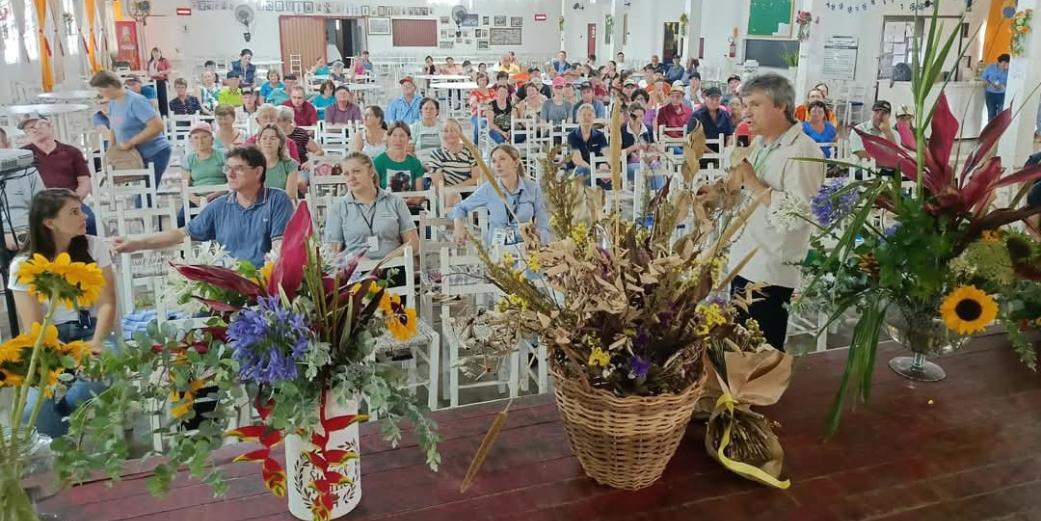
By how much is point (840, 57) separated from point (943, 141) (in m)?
12.9

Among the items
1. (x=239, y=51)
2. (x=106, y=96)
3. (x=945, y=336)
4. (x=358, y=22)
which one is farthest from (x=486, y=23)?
(x=945, y=336)

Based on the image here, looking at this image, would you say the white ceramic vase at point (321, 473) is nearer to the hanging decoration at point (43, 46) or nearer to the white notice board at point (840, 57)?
the hanging decoration at point (43, 46)

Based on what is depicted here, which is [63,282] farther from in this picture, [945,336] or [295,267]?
A: [945,336]

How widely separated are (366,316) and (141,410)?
344mm

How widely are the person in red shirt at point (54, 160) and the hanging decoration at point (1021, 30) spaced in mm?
7604

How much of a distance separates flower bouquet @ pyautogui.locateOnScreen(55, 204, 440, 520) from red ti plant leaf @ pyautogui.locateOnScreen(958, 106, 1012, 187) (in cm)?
115

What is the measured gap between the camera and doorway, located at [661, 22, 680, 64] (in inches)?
725

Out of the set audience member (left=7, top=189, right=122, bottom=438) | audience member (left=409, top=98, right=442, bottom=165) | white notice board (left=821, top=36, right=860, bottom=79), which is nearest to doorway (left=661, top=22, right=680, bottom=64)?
white notice board (left=821, top=36, right=860, bottom=79)

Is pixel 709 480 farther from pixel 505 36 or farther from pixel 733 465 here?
pixel 505 36

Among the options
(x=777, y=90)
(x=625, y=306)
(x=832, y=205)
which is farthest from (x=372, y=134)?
(x=625, y=306)

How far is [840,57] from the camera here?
43.3 ft

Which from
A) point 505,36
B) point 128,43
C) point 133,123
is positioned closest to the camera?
point 133,123

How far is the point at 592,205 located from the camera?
126 cm

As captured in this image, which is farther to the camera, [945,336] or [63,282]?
[945,336]
